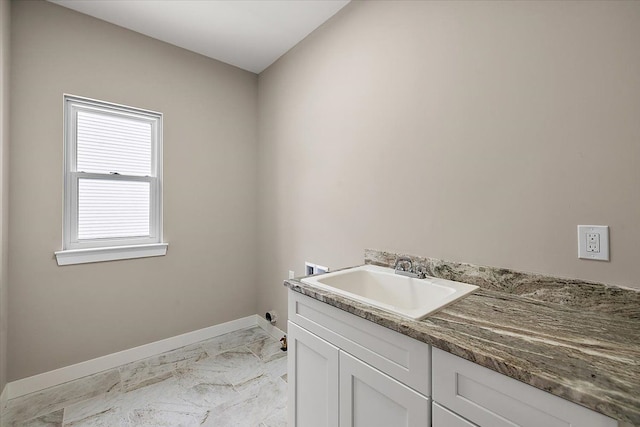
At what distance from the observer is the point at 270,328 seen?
9.27 feet

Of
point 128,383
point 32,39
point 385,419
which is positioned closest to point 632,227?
point 385,419

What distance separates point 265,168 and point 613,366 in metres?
2.73

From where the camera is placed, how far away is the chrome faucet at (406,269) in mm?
1451

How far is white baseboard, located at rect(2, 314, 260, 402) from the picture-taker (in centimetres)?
192

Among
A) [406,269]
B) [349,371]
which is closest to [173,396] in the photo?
[349,371]

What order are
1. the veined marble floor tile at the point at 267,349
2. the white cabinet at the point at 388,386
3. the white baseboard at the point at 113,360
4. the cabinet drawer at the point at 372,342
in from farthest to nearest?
the veined marble floor tile at the point at 267,349 → the white baseboard at the point at 113,360 → the cabinet drawer at the point at 372,342 → the white cabinet at the point at 388,386

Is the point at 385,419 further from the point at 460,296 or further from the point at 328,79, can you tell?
the point at 328,79

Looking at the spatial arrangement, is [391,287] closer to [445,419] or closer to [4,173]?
[445,419]

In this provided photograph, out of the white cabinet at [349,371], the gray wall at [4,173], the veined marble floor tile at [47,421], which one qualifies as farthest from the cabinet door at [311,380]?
the gray wall at [4,173]

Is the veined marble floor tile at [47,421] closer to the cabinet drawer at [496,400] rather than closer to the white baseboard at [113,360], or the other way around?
the white baseboard at [113,360]

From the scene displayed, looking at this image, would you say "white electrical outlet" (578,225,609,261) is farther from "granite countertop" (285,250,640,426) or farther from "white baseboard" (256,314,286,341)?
"white baseboard" (256,314,286,341)

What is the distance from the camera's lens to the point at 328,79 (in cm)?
217

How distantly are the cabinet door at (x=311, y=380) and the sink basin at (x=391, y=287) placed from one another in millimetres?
258

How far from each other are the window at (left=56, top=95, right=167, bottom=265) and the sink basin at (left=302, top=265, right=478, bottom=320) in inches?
69.4
